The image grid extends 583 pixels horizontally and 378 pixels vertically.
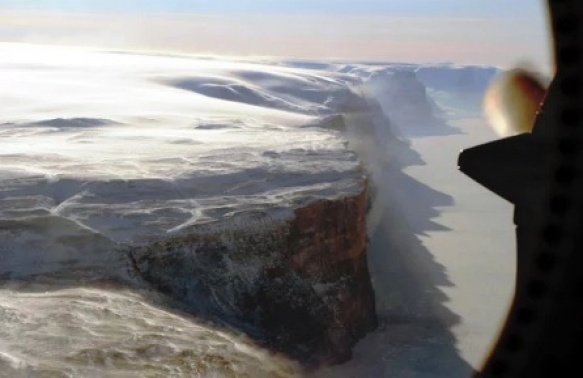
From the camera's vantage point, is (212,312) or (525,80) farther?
(212,312)

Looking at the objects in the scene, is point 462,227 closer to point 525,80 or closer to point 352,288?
point 352,288

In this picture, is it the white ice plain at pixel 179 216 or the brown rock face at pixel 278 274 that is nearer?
the white ice plain at pixel 179 216

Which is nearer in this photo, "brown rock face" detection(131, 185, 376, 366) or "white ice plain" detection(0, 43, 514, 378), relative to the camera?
"white ice plain" detection(0, 43, 514, 378)

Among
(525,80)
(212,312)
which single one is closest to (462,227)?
(212,312)

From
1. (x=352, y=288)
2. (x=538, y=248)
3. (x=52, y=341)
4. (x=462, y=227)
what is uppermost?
(x=538, y=248)
